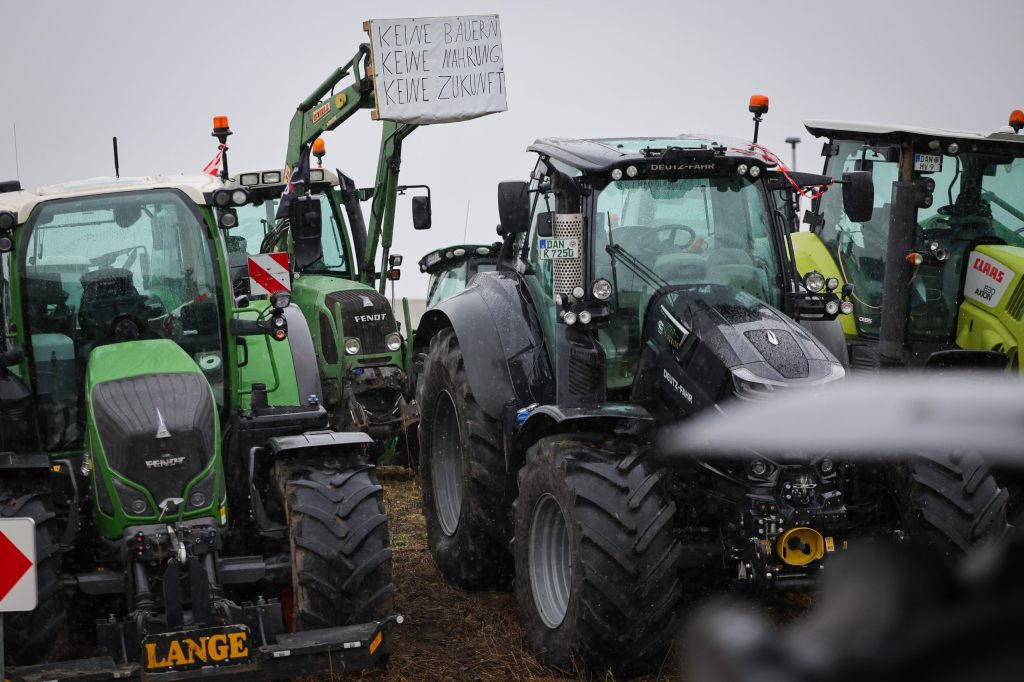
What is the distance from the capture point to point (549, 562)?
5742mm

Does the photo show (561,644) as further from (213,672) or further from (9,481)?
(9,481)

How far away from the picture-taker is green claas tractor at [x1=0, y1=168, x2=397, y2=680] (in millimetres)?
4879

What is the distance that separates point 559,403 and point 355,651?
1607mm

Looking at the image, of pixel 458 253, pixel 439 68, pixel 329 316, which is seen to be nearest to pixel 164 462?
pixel 329 316

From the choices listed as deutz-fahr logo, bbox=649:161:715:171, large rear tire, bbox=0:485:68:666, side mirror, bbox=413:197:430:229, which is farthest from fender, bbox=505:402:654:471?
side mirror, bbox=413:197:430:229

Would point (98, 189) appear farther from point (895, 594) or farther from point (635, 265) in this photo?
point (895, 594)

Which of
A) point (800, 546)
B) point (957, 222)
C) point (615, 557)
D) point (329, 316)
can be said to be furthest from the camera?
point (329, 316)

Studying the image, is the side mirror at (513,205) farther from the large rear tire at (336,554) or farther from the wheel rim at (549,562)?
the large rear tire at (336,554)

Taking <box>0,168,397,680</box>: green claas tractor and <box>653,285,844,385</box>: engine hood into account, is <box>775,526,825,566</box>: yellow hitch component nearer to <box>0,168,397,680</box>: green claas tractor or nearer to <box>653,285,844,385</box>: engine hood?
<box>653,285,844,385</box>: engine hood

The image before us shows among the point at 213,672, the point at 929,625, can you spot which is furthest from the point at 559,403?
the point at 929,625

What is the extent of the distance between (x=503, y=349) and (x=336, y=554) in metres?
1.79

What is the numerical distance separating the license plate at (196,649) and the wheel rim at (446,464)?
8.65 ft

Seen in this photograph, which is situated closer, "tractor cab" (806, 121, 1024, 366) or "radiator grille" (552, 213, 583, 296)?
"radiator grille" (552, 213, 583, 296)

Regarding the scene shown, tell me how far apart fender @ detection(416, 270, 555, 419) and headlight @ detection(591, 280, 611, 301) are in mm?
766
